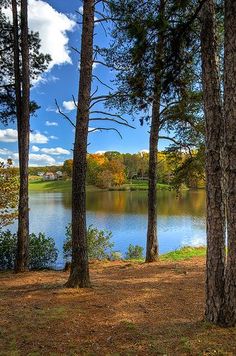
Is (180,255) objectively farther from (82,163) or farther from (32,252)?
(82,163)

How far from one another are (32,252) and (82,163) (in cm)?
512

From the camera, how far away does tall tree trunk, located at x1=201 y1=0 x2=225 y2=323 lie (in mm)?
4258

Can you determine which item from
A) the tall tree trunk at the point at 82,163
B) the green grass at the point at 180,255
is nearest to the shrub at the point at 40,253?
the green grass at the point at 180,255

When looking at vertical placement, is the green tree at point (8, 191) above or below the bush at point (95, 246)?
above

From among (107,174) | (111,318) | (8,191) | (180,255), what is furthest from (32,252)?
(107,174)

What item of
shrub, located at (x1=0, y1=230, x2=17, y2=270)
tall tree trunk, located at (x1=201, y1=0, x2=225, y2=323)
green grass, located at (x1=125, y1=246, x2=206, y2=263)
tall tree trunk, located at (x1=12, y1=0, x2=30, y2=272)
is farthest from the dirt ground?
green grass, located at (x1=125, y1=246, x2=206, y2=263)

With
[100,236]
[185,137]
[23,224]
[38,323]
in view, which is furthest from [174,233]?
[38,323]

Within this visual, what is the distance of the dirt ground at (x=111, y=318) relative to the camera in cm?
377

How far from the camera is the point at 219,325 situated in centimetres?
413

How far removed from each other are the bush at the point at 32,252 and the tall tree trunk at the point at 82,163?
412 cm

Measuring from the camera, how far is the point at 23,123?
902 centimetres

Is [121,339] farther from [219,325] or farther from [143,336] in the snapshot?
[219,325]

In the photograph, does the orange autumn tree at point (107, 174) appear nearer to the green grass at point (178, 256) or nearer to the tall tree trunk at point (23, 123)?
the green grass at point (178, 256)

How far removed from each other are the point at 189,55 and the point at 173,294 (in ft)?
12.9
